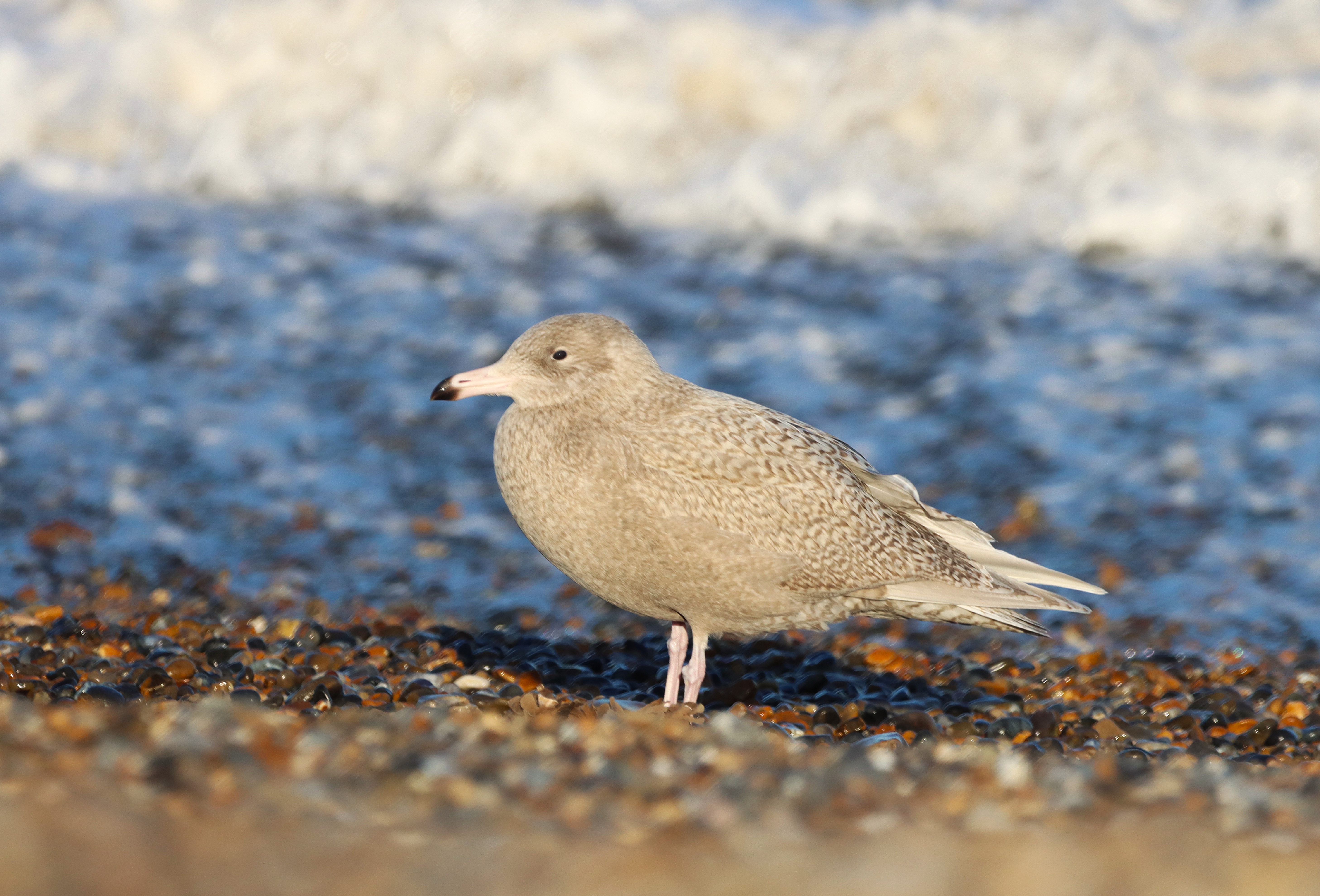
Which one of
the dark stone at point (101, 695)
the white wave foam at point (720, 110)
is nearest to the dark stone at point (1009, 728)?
the dark stone at point (101, 695)

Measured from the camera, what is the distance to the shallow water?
743 cm

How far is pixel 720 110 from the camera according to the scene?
1369 cm

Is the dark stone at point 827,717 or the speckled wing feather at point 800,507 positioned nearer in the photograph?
the speckled wing feather at point 800,507

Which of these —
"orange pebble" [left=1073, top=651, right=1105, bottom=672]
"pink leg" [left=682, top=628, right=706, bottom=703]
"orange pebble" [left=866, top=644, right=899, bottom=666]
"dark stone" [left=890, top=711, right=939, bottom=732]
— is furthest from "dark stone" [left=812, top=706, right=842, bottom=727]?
"orange pebble" [left=1073, top=651, right=1105, bottom=672]

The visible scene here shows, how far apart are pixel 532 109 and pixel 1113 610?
8.25 m

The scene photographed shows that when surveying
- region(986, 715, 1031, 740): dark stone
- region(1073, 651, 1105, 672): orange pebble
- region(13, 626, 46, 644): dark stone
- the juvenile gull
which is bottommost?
region(13, 626, 46, 644): dark stone

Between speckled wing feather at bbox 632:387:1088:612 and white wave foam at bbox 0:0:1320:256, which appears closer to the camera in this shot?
speckled wing feather at bbox 632:387:1088:612

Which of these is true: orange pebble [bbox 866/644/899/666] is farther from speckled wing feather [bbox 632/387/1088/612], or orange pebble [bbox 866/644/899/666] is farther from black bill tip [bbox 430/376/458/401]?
black bill tip [bbox 430/376/458/401]

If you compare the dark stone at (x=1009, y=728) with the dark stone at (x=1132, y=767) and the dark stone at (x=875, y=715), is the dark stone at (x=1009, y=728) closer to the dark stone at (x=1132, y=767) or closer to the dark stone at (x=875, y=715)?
the dark stone at (x=875, y=715)

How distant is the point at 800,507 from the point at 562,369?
0.99 m

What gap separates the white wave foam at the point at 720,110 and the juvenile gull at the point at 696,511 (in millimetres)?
6614

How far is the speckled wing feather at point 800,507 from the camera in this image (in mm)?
5098

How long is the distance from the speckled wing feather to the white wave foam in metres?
6.55

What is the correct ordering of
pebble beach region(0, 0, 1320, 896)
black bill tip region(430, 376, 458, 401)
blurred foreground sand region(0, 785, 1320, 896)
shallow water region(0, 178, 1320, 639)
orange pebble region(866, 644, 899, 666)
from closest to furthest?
blurred foreground sand region(0, 785, 1320, 896), pebble beach region(0, 0, 1320, 896), black bill tip region(430, 376, 458, 401), orange pebble region(866, 644, 899, 666), shallow water region(0, 178, 1320, 639)
